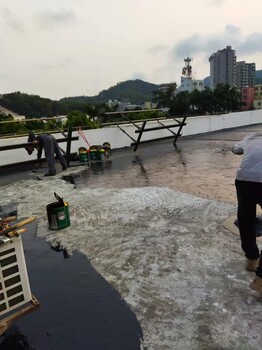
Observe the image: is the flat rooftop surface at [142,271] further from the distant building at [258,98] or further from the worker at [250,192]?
the distant building at [258,98]

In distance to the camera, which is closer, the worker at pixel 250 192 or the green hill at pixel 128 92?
the worker at pixel 250 192

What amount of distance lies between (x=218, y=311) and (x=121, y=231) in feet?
6.25

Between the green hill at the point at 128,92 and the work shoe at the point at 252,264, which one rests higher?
the green hill at the point at 128,92

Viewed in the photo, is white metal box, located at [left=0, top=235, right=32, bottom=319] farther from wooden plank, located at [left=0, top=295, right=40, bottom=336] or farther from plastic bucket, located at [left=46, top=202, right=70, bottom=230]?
plastic bucket, located at [left=46, top=202, right=70, bottom=230]

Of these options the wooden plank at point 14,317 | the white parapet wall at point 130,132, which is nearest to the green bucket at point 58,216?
the wooden plank at point 14,317

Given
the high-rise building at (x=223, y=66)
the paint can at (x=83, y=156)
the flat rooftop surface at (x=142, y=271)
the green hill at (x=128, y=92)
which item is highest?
the high-rise building at (x=223, y=66)

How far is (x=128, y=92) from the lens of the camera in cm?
14962

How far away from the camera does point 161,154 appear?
422 inches

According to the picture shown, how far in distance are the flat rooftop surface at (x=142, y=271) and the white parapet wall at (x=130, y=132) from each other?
394 centimetres

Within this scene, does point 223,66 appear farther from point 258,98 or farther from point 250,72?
point 258,98

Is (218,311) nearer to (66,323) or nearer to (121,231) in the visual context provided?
(66,323)

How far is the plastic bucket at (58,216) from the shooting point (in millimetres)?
4285

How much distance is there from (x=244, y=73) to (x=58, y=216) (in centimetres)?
16112

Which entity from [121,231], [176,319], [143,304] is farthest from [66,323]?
[121,231]
